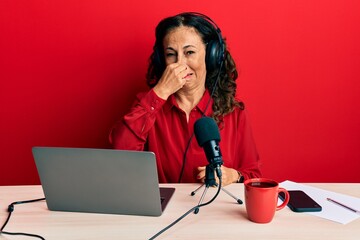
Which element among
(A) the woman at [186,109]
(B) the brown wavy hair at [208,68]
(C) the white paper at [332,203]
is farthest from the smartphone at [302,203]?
(B) the brown wavy hair at [208,68]

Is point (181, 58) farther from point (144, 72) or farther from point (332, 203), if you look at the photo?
point (332, 203)

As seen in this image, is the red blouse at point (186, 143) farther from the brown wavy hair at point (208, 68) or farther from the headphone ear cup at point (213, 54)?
the headphone ear cup at point (213, 54)

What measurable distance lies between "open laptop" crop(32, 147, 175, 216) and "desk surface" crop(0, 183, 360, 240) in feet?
0.09

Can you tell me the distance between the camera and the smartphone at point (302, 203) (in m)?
0.96

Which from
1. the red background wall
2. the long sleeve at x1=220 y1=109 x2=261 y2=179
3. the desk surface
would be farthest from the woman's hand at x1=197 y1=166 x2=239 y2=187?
the red background wall

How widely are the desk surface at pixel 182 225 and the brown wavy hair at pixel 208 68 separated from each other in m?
0.61

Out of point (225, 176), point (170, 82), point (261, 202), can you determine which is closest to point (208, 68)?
point (170, 82)

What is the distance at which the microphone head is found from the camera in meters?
0.93

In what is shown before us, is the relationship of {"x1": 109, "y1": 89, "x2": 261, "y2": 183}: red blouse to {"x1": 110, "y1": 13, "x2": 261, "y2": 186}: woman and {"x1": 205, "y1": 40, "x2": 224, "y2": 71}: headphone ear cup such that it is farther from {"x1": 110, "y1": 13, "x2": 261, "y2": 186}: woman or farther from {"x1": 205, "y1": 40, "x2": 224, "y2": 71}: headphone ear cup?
{"x1": 205, "y1": 40, "x2": 224, "y2": 71}: headphone ear cup

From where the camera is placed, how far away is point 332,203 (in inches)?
40.3

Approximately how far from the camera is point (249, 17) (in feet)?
5.54

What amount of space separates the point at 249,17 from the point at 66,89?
0.94 m

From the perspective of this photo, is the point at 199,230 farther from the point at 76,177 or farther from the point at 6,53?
the point at 6,53

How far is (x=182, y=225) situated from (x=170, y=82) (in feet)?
2.11
